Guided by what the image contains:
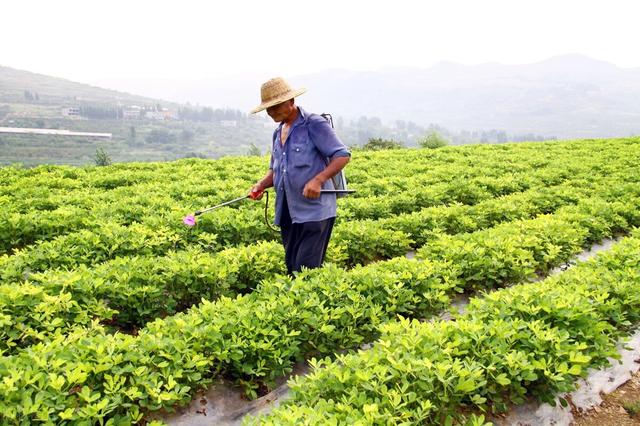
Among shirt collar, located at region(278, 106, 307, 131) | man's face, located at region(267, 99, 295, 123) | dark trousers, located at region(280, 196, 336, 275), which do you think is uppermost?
man's face, located at region(267, 99, 295, 123)

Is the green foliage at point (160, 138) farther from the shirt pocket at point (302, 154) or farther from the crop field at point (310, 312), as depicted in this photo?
the shirt pocket at point (302, 154)

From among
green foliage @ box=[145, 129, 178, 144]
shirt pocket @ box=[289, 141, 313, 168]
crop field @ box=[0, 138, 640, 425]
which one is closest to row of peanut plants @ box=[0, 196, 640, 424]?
crop field @ box=[0, 138, 640, 425]

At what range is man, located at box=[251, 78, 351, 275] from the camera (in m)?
5.04

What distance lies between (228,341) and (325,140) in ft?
7.46

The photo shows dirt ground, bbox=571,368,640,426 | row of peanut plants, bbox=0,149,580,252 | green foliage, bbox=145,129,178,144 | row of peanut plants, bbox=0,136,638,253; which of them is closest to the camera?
dirt ground, bbox=571,368,640,426

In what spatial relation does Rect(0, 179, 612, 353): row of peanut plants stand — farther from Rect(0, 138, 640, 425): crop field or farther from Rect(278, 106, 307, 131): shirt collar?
Rect(278, 106, 307, 131): shirt collar

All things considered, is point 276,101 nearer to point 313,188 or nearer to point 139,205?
point 313,188

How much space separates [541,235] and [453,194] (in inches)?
158

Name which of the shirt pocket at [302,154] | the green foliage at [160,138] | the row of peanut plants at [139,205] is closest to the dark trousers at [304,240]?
the shirt pocket at [302,154]

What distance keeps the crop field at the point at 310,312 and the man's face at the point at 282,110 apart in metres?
1.77

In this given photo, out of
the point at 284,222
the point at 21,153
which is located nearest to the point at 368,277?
the point at 284,222

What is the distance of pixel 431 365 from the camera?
11.8 ft

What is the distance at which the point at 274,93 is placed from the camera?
4.95 meters

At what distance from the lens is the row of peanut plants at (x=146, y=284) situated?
4695 mm
